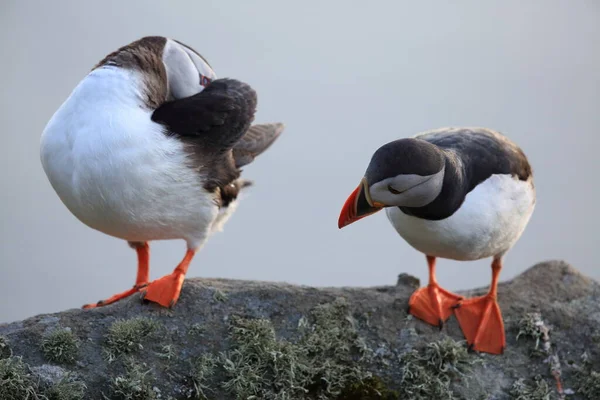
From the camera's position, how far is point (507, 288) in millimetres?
5305

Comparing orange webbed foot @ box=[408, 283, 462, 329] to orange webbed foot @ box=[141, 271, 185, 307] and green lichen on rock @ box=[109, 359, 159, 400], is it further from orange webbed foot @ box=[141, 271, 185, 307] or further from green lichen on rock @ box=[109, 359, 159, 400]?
green lichen on rock @ box=[109, 359, 159, 400]

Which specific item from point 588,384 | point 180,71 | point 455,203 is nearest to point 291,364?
point 455,203

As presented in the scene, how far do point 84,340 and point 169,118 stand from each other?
1.21m

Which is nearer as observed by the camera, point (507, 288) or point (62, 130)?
point (62, 130)

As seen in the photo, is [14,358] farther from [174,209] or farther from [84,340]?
[174,209]

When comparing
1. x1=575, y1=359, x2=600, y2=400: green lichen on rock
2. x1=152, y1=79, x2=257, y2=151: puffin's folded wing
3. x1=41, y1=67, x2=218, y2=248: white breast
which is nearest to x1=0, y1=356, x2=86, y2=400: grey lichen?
x1=41, y1=67, x2=218, y2=248: white breast

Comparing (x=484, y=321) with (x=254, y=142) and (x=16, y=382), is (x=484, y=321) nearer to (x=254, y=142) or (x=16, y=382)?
(x=254, y=142)

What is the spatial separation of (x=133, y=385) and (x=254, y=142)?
1822 millimetres

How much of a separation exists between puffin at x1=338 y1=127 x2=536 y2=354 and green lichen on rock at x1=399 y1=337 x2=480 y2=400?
0.19m

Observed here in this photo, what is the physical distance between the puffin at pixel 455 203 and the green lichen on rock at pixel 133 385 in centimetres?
116

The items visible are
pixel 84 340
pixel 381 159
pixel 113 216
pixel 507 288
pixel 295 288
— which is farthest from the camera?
pixel 507 288

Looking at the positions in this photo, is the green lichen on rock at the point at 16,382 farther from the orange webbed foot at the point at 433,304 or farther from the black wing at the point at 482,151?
the black wing at the point at 482,151

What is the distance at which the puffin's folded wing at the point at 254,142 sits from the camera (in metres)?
5.12

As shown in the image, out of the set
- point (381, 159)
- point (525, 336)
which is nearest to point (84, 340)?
point (381, 159)
